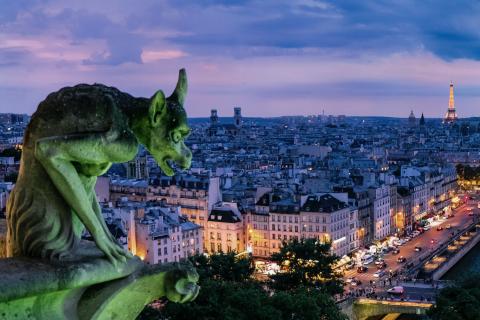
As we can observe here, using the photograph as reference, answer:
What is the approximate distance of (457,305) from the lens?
103ft

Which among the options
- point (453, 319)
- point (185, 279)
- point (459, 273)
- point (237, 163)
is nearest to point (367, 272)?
point (459, 273)

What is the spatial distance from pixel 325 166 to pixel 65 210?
96.6 m

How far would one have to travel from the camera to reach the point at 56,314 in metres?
6.80

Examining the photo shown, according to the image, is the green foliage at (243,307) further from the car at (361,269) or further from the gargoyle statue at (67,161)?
the car at (361,269)

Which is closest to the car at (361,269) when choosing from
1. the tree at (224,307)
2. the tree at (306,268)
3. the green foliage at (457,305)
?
the tree at (306,268)

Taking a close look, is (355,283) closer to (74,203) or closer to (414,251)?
(414,251)

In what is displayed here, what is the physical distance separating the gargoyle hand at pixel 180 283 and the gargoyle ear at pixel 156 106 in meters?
1.44

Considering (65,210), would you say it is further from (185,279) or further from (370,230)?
(370,230)

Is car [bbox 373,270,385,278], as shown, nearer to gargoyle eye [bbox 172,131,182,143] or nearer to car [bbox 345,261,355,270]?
car [bbox 345,261,355,270]

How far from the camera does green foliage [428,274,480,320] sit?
3056 cm

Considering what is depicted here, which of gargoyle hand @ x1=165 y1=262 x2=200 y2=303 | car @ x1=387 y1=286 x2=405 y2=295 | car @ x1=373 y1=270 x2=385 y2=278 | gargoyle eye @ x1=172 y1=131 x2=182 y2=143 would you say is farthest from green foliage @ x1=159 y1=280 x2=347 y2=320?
car @ x1=373 y1=270 x2=385 y2=278

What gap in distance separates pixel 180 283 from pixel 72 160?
5.25ft

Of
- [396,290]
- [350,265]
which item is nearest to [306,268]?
[396,290]

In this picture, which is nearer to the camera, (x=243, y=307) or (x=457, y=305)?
(x=243, y=307)
